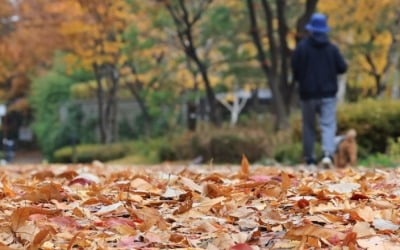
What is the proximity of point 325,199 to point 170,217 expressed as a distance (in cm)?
72

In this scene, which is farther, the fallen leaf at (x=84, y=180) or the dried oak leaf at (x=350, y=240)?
the fallen leaf at (x=84, y=180)

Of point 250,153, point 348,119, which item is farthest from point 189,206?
point 250,153

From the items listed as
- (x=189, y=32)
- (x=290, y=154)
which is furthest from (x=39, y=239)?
(x=189, y=32)

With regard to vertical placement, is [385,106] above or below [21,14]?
below

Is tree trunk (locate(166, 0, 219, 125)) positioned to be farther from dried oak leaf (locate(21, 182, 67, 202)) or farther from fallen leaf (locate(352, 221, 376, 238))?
fallen leaf (locate(352, 221, 376, 238))

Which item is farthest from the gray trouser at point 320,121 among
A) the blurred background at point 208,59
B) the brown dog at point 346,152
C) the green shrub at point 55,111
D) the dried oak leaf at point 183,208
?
the green shrub at point 55,111

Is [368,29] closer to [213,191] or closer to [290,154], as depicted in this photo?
[290,154]

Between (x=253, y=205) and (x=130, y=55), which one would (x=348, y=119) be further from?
(x=130, y=55)

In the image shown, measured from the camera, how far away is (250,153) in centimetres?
1670

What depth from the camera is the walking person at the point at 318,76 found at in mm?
8500

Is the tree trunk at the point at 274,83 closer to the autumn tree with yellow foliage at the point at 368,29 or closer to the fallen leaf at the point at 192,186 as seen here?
the autumn tree with yellow foliage at the point at 368,29

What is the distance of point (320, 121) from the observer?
8.66 metres

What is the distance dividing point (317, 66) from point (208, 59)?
69.0 feet

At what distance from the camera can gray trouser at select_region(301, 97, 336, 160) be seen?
8594 millimetres
